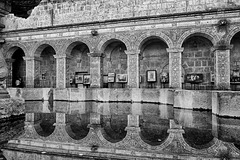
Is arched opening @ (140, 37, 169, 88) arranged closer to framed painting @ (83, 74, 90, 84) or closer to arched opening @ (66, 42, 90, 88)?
framed painting @ (83, 74, 90, 84)

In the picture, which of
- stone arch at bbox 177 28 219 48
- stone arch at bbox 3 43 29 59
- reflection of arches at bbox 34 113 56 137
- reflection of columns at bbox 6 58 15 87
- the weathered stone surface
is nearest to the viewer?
reflection of arches at bbox 34 113 56 137

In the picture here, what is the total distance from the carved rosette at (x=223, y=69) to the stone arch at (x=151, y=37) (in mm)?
2427

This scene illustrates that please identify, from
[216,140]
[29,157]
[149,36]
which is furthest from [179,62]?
[29,157]

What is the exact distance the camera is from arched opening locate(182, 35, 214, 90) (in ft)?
37.8

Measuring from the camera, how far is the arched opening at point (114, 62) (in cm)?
1320

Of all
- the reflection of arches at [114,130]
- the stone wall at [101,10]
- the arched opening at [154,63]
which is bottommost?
the reflection of arches at [114,130]

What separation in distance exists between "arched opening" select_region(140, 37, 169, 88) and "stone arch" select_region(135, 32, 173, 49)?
1016 millimetres

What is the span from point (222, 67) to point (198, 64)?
195 cm

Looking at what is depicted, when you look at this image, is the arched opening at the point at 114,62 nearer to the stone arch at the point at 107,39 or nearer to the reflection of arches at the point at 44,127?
the stone arch at the point at 107,39

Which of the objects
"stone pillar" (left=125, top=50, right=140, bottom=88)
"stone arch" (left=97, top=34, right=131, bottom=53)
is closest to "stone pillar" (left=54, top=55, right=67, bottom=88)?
"stone arch" (left=97, top=34, right=131, bottom=53)

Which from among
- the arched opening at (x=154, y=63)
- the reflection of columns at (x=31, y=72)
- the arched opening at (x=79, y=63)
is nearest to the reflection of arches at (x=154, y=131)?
the arched opening at (x=154, y=63)

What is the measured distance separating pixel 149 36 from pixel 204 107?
5357 millimetres

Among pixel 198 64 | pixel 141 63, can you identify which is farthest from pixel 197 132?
pixel 141 63

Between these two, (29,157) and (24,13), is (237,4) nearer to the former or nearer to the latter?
(24,13)
